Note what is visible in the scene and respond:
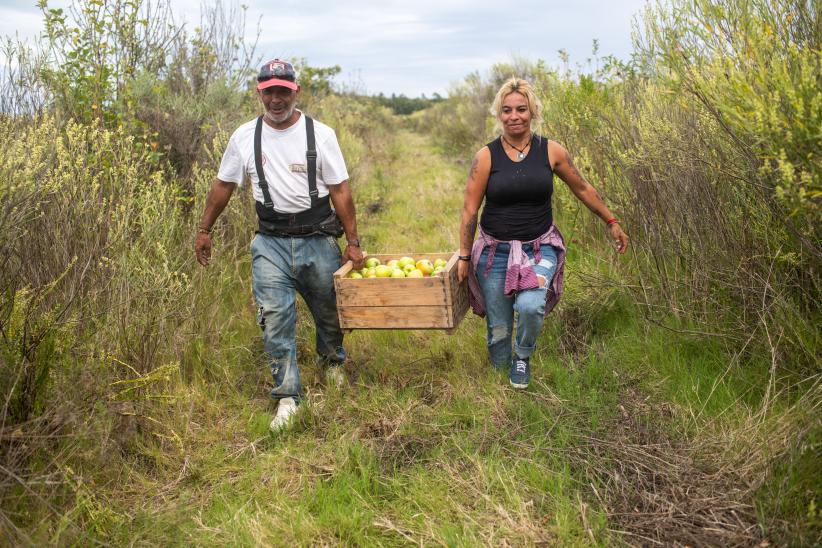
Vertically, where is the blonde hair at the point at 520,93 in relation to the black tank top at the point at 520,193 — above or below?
above

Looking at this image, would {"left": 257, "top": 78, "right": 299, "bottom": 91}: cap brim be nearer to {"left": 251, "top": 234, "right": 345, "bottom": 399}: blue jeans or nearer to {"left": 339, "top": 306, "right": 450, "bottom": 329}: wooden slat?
{"left": 251, "top": 234, "right": 345, "bottom": 399}: blue jeans

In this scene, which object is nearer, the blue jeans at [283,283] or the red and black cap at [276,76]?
the red and black cap at [276,76]

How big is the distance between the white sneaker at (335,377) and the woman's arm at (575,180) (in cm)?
198

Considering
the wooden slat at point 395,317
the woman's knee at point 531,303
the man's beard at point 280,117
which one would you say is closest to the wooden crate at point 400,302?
the wooden slat at point 395,317

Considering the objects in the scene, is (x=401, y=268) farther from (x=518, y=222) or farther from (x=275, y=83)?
(x=275, y=83)

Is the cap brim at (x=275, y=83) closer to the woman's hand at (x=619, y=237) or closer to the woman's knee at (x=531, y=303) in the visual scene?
the woman's knee at (x=531, y=303)

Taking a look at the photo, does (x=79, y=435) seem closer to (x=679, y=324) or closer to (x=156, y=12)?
(x=679, y=324)

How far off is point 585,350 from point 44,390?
3399 mm

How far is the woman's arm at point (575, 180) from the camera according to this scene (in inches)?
171

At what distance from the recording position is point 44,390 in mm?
3191

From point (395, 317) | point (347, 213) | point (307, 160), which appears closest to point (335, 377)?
point (395, 317)

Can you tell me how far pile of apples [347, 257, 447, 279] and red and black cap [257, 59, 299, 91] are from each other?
4.09 ft

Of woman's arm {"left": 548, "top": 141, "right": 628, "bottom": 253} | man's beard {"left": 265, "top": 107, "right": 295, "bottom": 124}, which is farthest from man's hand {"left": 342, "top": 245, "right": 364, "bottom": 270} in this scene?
woman's arm {"left": 548, "top": 141, "right": 628, "bottom": 253}

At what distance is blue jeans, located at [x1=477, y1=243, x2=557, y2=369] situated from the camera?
14.1ft
